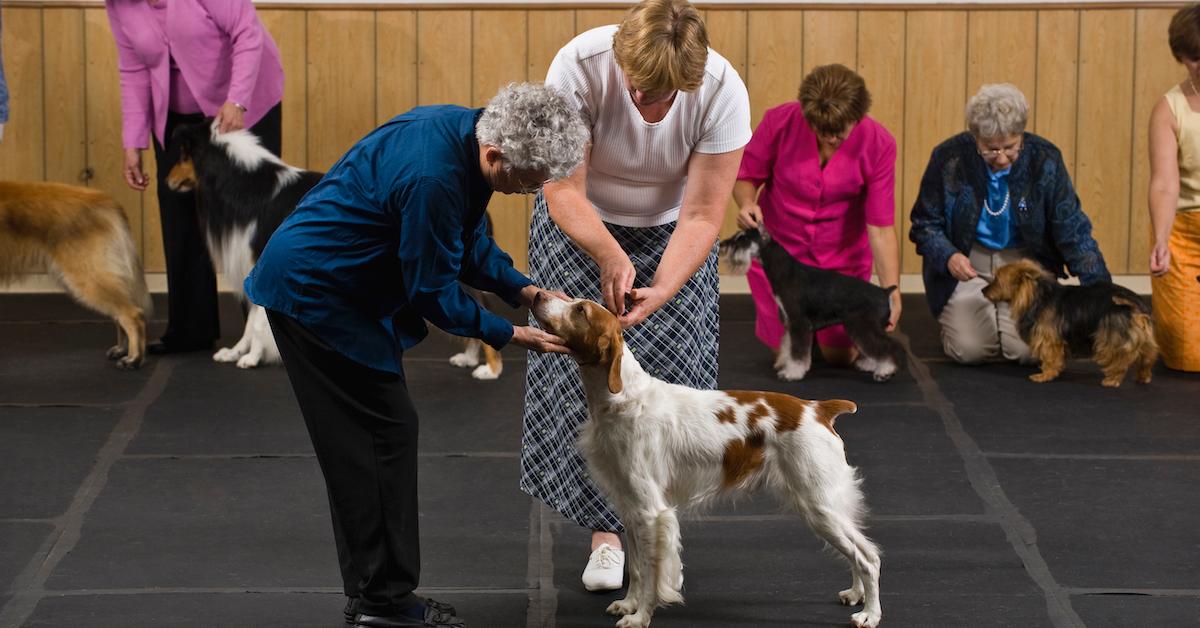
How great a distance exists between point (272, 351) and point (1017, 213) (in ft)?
9.09

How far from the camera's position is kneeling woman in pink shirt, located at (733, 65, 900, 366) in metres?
4.90

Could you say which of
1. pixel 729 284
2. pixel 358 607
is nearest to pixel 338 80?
pixel 729 284

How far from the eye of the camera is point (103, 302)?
5176 millimetres

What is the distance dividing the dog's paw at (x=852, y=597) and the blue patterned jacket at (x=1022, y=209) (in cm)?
255

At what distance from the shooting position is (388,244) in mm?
2455

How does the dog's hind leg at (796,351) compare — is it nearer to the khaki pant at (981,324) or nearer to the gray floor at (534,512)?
the gray floor at (534,512)

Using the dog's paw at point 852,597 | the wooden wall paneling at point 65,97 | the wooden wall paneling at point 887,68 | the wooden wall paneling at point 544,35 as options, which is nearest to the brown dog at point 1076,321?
the wooden wall paneling at point 887,68

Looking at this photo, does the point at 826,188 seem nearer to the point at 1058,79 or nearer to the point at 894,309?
the point at 894,309

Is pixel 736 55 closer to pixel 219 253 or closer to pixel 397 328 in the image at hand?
A: pixel 219 253

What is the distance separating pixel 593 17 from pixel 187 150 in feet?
7.11

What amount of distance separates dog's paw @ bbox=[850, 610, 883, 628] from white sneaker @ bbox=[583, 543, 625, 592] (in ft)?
1.71

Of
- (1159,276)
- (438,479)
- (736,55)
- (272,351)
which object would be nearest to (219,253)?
(272,351)

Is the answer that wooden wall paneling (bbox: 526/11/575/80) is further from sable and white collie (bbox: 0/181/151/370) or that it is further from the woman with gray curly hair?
the woman with gray curly hair

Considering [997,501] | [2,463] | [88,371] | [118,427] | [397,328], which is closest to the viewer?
[397,328]
